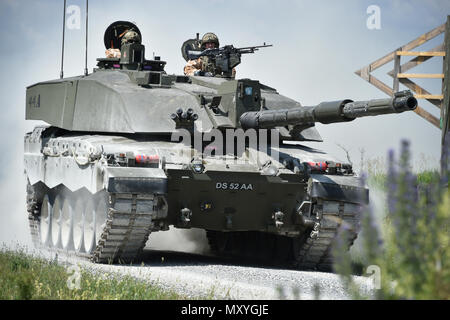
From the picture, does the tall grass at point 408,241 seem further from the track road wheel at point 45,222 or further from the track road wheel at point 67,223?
the track road wheel at point 45,222

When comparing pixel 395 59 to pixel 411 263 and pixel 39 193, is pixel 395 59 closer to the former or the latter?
pixel 411 263

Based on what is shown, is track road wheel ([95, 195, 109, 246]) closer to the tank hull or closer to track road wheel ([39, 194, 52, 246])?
the tank hull

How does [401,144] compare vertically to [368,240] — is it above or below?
above

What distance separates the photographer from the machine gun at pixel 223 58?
14.5 meters

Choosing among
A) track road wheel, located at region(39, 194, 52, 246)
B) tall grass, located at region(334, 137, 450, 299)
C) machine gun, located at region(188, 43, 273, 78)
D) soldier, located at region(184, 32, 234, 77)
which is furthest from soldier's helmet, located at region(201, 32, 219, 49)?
tall grass, located at region(334, 137, 450, 299)

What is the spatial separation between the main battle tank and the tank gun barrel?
0.02 meters

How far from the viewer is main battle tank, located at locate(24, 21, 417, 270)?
11148mm

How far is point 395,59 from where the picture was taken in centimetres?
899

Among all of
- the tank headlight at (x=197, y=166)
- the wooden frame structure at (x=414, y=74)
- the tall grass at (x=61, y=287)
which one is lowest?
the tall grass at (x=61, y=287)

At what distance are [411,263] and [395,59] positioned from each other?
4586 millimetres

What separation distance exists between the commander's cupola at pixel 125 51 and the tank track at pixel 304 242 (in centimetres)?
307

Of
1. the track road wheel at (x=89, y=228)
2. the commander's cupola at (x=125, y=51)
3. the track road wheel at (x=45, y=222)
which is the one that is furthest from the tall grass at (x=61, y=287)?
the commander's cupola at (x=125, y=51)

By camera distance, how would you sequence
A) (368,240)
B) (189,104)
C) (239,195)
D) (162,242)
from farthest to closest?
1. (162,242)
2. (189,104)
3. (239,195)
4. (368,240)
